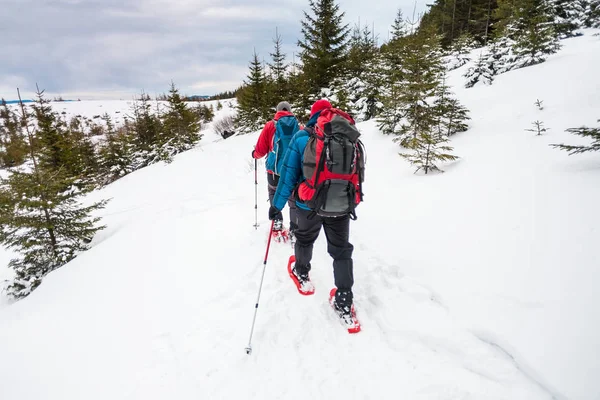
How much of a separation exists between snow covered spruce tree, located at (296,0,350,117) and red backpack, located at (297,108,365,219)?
16.3 metres

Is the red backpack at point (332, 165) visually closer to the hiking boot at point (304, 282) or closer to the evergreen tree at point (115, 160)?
the hiking boot at point (304, 282)

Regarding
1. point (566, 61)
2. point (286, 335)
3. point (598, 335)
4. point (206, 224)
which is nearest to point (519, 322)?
point (598, 335)

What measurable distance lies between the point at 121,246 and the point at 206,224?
1.87m

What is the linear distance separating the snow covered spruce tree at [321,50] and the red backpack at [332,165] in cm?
1632

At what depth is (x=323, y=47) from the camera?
18422 millimetres

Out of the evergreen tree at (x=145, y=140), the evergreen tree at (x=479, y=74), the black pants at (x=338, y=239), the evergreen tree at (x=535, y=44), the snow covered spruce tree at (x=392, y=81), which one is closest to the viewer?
the black pants at (x=338, y=239)

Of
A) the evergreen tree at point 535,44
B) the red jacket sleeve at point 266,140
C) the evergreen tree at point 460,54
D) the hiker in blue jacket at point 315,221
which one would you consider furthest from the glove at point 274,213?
the evergreen tree at point 460,54

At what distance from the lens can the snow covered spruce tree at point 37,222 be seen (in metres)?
6.90

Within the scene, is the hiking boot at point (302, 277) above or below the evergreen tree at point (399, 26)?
below

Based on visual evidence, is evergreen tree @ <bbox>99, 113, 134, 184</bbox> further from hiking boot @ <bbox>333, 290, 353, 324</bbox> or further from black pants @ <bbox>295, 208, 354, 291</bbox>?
hiking boot @ <bbox>333, 290, 353, 324</bbox>

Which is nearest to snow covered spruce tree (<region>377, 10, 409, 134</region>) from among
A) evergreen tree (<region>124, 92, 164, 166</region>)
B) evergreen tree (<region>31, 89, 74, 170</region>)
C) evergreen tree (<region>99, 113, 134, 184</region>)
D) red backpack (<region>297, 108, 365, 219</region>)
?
red backpack (<region>297, 108, 365, 219</region>)

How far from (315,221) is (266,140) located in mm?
2028

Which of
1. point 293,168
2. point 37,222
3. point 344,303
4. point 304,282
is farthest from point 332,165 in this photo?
point 37,222

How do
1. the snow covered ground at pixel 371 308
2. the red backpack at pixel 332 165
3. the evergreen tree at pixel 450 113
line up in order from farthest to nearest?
the evergreen tree at pixel 450 113, the red backpack at pixel 332 165, the snow covered ground at pixel 371 308
